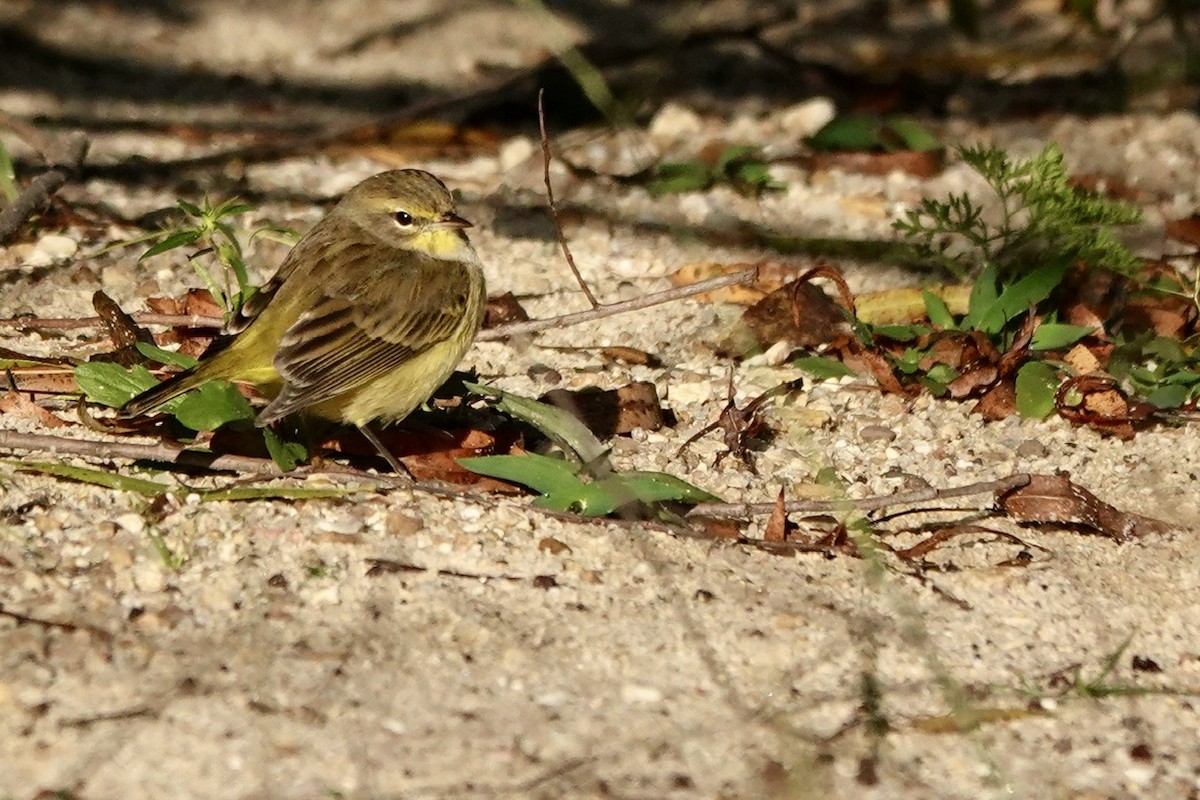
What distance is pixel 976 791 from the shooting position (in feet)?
11.7

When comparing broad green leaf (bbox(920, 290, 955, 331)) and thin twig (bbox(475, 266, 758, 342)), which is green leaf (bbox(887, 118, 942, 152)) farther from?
thin twig (bbox(475, 266, 758, 342))

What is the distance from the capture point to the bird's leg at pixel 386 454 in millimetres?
4793

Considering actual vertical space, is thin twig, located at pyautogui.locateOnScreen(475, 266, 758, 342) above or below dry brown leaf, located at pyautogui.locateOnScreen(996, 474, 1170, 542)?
above

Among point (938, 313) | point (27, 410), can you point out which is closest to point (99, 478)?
Answer: point (27, 410)

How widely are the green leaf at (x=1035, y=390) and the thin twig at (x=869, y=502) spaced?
2.61 feet

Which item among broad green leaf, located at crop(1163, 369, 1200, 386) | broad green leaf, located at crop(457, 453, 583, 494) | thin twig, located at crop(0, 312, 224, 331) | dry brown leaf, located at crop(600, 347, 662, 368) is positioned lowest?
dry brown leaf, located at crop(600, 347, 662, 368)

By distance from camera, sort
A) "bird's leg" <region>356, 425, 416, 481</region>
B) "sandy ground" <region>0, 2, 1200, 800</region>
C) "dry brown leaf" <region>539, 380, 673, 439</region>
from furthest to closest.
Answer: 1. "dry brown leaf" <region>539, 380, 673, 439</region>
2. "bird's leg" <region>356, 425, 416, 481</region>
3. "sandy ground" <region>0, 2, 1200, 800</region>

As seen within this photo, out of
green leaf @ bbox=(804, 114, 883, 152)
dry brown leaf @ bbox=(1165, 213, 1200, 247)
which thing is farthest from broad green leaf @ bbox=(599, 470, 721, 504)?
green leaf @ bbox=(804, 114, 883, 152)

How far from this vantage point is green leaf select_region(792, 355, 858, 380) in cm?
559

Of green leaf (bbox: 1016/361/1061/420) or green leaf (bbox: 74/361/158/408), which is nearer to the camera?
green leaf (bbox: 74/361/158/408)

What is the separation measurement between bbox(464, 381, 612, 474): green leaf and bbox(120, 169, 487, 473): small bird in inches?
9.8

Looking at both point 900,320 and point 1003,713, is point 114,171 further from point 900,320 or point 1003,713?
point 1003,713

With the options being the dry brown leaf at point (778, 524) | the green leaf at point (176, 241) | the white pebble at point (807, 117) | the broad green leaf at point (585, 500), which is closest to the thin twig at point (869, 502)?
the dry brown leaf at point (778, 524)

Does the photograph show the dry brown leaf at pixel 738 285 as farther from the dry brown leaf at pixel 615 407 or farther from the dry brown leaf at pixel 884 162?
the dry brown leaf at pixel 884 162
